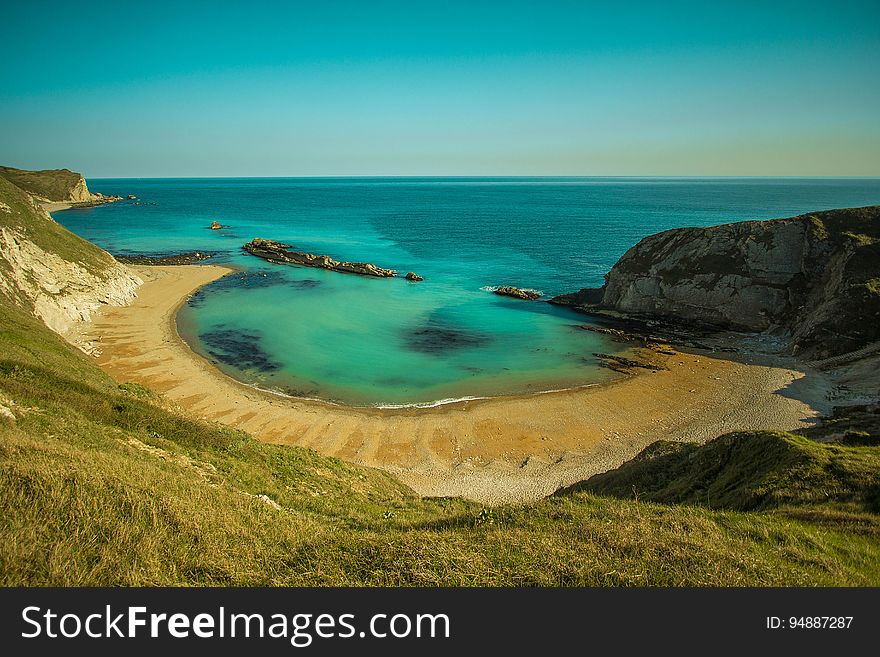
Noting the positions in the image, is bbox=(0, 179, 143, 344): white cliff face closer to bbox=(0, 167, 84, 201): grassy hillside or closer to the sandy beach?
the sandy beach

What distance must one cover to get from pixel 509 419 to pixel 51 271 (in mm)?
46847

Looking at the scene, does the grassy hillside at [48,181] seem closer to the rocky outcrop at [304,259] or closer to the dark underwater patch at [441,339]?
the rocky outcrop at [304,259]

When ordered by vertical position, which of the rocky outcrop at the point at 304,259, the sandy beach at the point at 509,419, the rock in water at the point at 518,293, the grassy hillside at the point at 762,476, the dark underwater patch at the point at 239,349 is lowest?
the sandy beach at the point at 509,419

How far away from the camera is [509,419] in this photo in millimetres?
A: 27359

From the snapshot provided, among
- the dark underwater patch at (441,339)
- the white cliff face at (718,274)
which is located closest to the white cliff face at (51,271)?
the dark underwater patch at (441,339)

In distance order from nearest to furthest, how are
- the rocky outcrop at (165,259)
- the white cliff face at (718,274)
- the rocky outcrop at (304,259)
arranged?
the white cliff face at (718,274), the rocky outcrop at (304,259), the rocky outcrop at (165,259)

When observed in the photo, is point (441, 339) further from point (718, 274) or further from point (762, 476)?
point (762, 476)

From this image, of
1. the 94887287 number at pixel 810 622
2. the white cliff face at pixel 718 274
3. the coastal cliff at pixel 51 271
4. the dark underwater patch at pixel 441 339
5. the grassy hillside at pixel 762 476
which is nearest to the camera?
the 94887287 number at pixel 810 622

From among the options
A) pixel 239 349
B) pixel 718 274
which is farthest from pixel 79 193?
pixel 718 274

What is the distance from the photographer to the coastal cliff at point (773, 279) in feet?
118

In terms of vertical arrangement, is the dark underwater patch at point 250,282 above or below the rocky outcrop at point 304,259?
below

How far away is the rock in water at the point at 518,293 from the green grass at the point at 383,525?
43170 mm

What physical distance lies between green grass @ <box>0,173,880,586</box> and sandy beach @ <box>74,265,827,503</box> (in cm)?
878

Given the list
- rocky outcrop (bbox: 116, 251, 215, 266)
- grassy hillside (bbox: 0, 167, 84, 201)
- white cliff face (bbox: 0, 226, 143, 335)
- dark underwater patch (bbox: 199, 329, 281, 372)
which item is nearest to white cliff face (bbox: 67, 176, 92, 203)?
grassy hillside (bbox: 0, 167, 84, 201)
